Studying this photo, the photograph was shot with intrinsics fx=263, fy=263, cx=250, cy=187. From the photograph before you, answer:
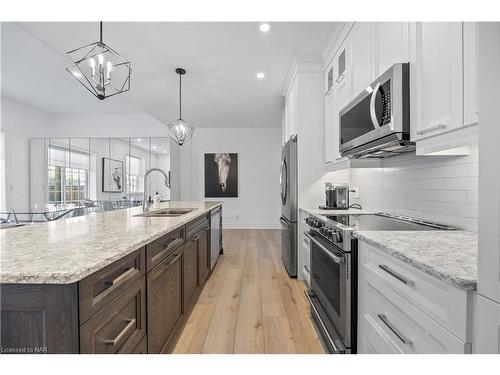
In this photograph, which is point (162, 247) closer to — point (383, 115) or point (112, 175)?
point (383, 115)

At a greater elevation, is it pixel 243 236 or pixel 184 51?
pixel 184 51

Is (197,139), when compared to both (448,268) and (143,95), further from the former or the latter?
(448,268)

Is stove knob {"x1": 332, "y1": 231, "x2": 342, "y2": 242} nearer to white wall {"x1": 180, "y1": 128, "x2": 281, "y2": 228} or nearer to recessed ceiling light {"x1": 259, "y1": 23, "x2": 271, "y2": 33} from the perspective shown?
recessed ceiling light {"x1": 259, "y1": 23, "x2": 271, "y2": 33}

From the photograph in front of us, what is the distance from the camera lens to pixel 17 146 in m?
5.66

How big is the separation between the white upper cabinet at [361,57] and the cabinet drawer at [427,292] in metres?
1.38

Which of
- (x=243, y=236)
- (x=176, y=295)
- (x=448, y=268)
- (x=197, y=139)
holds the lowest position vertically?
(x=243, y=236)

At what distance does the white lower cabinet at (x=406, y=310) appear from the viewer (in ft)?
2.55

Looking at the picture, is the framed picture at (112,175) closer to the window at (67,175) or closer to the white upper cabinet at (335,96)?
the window at (67,175)

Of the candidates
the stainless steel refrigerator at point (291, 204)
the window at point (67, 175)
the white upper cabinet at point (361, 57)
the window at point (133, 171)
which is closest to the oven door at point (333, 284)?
the stainless steel refrigerator at point (291, 204)

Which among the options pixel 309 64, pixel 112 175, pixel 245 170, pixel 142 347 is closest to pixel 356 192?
pixel 309 64

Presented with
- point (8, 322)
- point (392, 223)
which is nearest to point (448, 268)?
point (392, 223)

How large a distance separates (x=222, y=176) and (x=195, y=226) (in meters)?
4.69

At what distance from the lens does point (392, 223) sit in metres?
1.78
